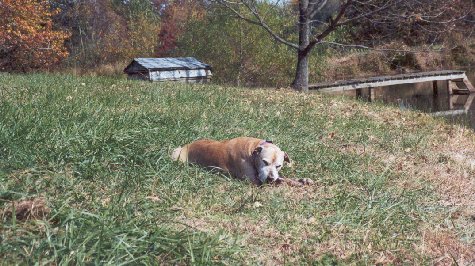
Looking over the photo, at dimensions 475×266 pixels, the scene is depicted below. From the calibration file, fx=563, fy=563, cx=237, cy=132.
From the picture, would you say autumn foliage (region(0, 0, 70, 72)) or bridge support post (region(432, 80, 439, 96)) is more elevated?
autumn foliage (region(0, 0, 70, 72))

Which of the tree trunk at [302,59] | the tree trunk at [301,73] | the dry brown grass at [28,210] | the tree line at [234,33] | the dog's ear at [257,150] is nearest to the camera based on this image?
the dry brown grass at [28,210]

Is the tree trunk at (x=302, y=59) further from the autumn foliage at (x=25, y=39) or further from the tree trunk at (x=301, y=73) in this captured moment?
the autumn foliage at (x=25, y=39)

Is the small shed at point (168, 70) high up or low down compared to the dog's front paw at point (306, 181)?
up

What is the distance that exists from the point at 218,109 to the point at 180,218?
4.33m

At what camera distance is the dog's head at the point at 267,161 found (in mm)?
4535

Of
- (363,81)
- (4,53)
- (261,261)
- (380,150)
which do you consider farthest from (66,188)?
(4,53)

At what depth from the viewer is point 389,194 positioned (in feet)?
14.0

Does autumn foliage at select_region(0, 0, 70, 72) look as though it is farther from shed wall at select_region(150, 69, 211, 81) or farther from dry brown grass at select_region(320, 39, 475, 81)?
dry brown grass at select_region(320, 39, 475, 81)

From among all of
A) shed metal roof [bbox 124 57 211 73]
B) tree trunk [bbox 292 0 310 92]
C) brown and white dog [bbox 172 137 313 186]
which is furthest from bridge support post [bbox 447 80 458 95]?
brown and white dog [bbox 172 137 313 186]

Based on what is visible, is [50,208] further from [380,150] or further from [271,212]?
[380,150]

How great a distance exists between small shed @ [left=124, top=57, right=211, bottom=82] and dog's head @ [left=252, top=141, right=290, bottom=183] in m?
11.4

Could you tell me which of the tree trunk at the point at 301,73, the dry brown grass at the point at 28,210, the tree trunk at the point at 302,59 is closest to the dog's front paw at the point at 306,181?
the dry brown grass at the point at 28,210

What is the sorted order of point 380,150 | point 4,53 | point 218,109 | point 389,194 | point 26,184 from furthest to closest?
point 4,53 < point 218,109 < point 380,150 < point 389,194 < point 26,184

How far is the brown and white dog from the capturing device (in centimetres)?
456
